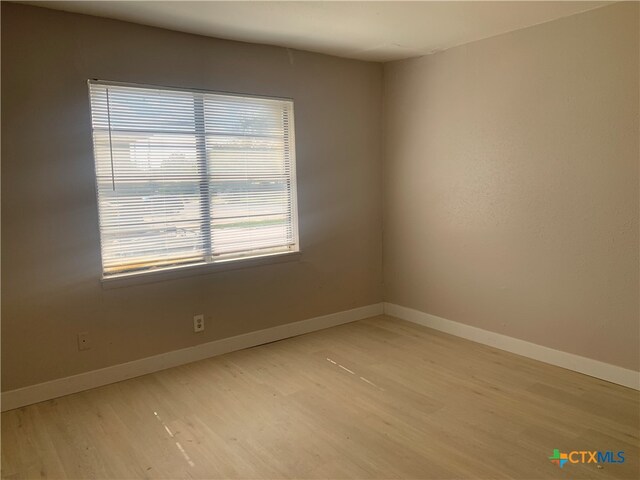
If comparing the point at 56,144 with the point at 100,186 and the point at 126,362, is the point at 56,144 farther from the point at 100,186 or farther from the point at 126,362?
the point at 126,362

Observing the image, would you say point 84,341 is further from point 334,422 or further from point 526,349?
point 526,349

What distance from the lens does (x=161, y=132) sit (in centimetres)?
329

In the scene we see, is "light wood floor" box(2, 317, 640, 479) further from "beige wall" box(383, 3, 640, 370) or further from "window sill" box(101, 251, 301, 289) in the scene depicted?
"window sill" box(101, 251, 301, 289)

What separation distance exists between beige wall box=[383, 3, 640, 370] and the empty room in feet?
0.06

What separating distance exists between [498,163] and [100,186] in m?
2.88

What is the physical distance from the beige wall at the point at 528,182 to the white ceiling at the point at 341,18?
0.84 ft

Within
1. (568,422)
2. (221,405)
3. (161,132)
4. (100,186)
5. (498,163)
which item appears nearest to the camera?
(568,422)

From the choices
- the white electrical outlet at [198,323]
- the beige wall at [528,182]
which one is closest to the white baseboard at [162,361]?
the white electrical outlet at [198,323]

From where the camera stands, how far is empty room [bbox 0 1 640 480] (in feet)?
8.31

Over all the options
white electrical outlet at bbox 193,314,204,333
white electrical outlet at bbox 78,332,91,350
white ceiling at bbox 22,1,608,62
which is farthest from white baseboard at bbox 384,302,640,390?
white electrical outlet at bbox 78,332,91,350

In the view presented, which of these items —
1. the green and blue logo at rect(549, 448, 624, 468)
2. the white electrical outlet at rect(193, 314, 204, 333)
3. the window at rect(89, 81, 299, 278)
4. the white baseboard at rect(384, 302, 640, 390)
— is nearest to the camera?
the green and blue logo at rect(549, 448, 624, 468)

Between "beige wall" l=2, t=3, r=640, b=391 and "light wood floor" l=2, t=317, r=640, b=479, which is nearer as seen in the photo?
"light wood floor" l=2, t=317, r=640, b=479

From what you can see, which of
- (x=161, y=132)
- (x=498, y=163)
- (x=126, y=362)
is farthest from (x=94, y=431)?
(x=498, y=163)

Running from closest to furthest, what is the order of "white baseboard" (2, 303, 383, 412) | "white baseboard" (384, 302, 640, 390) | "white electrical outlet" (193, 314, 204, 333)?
"white baseboard" (2, 303, 383, 412)
"white baseboard" (384, 302, 640, 390)
"white electrical outlet" (193, 314, 204, 333)
